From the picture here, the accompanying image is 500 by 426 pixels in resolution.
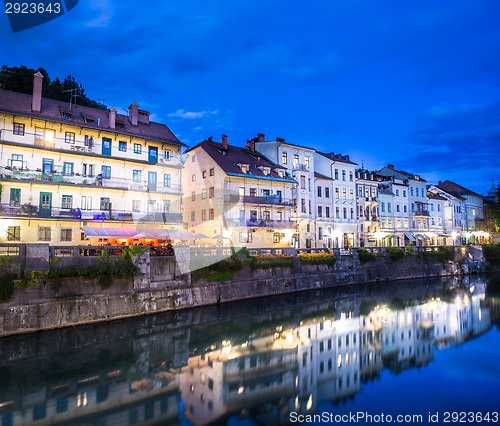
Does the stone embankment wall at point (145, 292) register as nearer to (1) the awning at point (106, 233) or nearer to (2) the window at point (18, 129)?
(1) the awning at point (106, 233)

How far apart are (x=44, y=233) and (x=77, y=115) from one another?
11.1 meters

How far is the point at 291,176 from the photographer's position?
5016cm

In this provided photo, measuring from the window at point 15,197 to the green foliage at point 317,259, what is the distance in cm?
2450

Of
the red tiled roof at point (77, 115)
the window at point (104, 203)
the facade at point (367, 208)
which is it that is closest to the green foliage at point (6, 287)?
the window at point (104, 203)

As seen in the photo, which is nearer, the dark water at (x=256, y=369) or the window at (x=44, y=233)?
the dark water at (x=256, y=369)

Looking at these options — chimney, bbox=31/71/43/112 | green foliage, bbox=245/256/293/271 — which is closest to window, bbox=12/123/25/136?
chimney, bbox=31/71/43/112

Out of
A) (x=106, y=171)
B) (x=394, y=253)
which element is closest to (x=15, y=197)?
(x=106, y=171)

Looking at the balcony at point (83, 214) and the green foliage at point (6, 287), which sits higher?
the balcony at point (83, 214)

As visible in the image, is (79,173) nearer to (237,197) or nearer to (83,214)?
(83,214)

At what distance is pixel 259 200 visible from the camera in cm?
4362

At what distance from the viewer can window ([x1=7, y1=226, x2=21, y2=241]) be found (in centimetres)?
2991

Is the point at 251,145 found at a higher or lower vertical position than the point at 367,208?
higher

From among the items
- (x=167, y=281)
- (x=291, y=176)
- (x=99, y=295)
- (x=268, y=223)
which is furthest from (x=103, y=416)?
(x=291, y=176)

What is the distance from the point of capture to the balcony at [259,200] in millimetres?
42125
